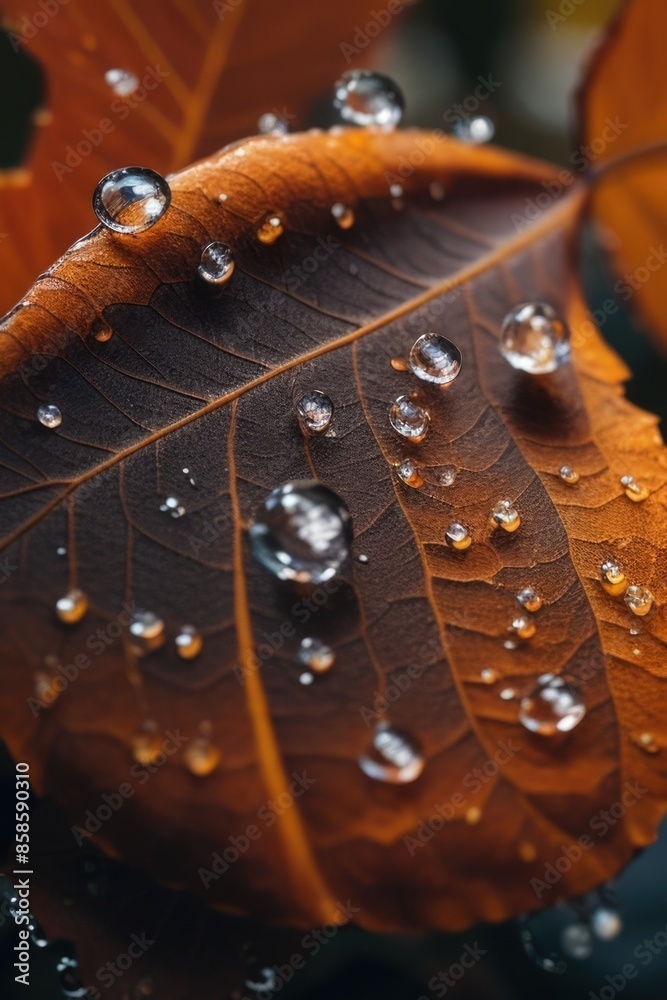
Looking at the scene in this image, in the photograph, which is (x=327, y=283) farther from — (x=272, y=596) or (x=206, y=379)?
(x=272, y=596)

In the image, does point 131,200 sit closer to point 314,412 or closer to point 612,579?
point 314,412

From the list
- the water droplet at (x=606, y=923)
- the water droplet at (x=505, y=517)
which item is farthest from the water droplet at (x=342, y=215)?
the water droplet at (x=606, y=923)

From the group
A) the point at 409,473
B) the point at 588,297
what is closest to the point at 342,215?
the point at 409,473

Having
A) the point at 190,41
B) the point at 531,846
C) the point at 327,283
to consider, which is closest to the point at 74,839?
the point at 531,846

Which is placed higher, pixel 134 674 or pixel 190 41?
pixel 190 41

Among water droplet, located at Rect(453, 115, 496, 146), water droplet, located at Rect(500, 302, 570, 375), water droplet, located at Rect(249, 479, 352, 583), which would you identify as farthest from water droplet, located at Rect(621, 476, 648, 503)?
water droplet, located at Rect(453, 115, 496, 146)

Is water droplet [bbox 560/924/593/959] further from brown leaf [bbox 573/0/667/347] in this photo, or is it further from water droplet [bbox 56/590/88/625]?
brown leaf [bbox 573/0/667/347]

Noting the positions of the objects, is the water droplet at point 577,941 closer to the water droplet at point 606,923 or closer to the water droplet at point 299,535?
the water droplet at point 606,923
